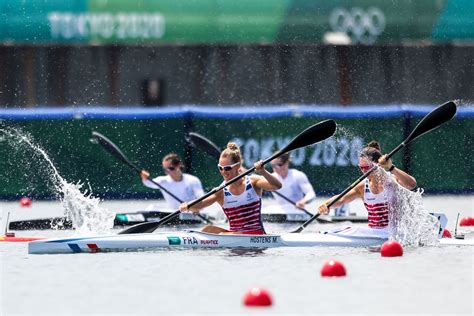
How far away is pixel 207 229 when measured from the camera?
14.7 m

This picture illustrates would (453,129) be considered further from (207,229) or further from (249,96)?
(207,229)

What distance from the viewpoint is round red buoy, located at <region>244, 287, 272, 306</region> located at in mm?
9898

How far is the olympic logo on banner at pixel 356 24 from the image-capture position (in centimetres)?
2944

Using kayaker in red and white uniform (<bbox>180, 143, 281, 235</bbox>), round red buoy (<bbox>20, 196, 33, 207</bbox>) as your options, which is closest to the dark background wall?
round red buoy (<bbox>20, 196, 33, 207</bbox>)

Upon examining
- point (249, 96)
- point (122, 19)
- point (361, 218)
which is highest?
point (122, 19)

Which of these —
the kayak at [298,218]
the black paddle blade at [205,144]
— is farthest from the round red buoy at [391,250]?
the black paddle blade at [205,144]

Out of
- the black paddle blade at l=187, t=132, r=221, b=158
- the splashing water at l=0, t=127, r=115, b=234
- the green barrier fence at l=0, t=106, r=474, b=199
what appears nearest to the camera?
the splashing water at l=0, t=127, r=115, b=234

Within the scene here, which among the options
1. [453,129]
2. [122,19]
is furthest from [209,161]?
[122,19]

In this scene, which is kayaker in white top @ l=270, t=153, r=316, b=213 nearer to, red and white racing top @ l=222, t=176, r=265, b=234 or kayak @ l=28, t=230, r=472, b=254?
red and white racing top @ l=222, t=176, r=265, b=234

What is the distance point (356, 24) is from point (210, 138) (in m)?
6.78

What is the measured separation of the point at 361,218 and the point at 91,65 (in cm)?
1126

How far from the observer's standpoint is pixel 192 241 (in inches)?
563

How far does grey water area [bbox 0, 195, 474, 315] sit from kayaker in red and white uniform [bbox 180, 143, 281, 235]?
0.53 meters

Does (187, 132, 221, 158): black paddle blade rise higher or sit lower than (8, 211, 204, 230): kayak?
higher
